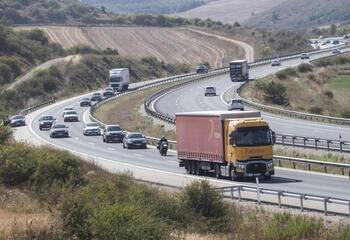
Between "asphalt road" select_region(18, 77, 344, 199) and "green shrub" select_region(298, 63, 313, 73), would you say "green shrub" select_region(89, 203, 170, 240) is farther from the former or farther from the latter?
"green shrub" select_region(298, 63, 313, 73)

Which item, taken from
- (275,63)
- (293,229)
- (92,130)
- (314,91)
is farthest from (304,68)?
(293,229)

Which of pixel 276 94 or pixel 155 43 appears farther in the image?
pixel 155 43

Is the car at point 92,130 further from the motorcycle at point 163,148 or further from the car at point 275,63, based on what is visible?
the car at point 275,63

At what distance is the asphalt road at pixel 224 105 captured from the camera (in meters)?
60.3

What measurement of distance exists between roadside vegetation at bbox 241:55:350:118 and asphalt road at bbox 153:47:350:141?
14.7ft

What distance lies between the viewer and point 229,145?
35.3 metres

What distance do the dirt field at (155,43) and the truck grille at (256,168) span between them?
121 m

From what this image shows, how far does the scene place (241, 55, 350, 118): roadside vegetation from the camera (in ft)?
286

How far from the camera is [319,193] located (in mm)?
30625

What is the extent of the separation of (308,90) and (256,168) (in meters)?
66.4

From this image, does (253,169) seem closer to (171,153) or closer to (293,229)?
(293,229)

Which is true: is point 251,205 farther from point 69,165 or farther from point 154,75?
point 154,75

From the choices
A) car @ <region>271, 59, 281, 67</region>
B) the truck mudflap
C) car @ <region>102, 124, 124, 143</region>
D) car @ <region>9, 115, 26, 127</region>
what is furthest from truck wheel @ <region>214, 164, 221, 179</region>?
car @ <region>271, 59, 281, 67</region>

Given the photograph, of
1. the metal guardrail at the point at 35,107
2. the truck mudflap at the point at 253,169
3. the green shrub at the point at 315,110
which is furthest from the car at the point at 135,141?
the metal guardrail at the point at 35,107
